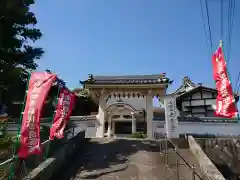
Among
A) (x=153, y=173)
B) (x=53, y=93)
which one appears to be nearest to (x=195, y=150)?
(x=153, y=173)

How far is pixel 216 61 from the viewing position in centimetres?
1182

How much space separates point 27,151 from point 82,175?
9.15 feet

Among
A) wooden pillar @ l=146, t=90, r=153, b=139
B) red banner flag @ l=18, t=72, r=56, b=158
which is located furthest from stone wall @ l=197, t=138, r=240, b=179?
red banner flag @ l=18, t=72, r=56, b=158

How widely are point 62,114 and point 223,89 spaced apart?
9.03 metres

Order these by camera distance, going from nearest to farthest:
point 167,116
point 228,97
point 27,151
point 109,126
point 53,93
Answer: point 27,151 → point 228,97 → point 167,116 → point 53,93 → point 109,126

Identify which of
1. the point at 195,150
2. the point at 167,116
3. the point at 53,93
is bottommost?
the point at 195,150

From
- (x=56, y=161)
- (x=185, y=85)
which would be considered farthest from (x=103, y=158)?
(x=185, y=85)

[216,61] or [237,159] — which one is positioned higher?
[216,61]

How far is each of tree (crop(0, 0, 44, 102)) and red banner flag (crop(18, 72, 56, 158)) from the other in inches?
143

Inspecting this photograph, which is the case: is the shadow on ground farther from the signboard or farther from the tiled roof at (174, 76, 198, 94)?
the tiled roof at (174, 76, 198, 94)

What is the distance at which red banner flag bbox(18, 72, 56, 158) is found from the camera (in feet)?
19.5

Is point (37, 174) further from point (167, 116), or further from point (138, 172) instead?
point (167, 116)

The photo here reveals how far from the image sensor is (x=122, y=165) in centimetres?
881

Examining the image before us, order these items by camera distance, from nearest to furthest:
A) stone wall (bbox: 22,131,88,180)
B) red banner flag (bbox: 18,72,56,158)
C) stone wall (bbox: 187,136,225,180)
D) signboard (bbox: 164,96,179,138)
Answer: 1. red banner flag (bbox: 18,72,56,158)
2. stone wall (bbox: 22,131,88,180)
3. stone wall (bbox: 187,136,225,180)
4. signboard (bbox: 164,96,179,138)
